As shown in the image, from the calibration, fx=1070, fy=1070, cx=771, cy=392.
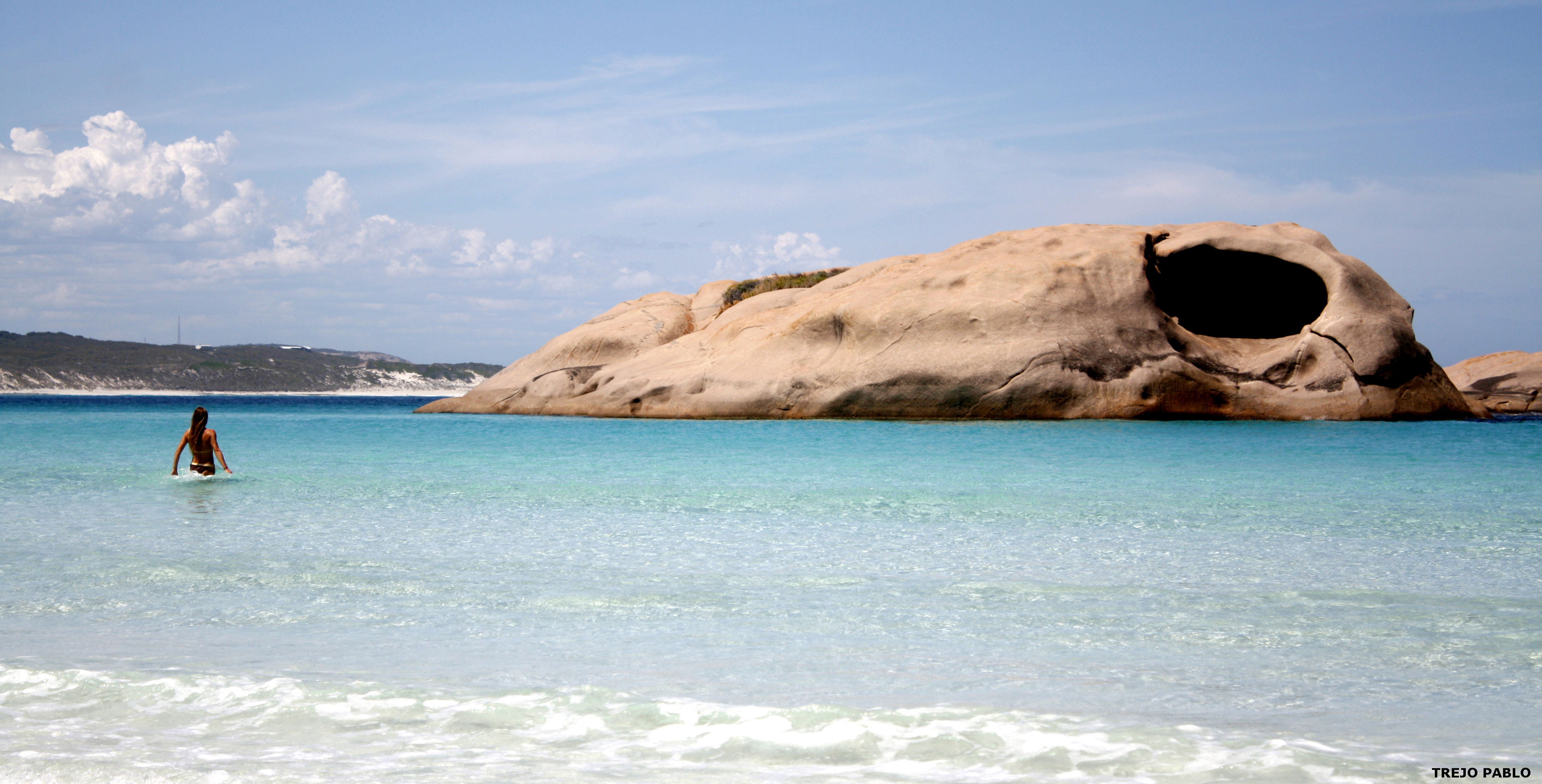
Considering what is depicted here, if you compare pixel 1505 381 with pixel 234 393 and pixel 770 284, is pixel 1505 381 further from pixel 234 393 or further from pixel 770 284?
pixel 234 393

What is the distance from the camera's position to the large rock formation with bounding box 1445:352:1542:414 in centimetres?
3588

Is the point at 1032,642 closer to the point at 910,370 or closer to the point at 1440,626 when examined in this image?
the point at 1440,626

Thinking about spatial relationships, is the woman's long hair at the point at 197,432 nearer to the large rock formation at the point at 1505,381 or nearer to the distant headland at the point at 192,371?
the large rock formation at the point at 1505,381

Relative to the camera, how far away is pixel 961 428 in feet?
71.1

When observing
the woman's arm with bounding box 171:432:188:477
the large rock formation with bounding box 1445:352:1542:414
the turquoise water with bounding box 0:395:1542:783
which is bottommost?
the turquoise water with bounding box 0:395:1542:783

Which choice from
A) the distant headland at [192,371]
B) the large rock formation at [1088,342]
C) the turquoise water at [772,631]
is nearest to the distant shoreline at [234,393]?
the distant headland at [192,371]

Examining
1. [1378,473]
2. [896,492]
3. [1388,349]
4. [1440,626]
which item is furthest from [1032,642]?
[1388,349]

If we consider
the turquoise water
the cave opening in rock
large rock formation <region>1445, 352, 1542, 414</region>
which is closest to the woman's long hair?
the turquoise water

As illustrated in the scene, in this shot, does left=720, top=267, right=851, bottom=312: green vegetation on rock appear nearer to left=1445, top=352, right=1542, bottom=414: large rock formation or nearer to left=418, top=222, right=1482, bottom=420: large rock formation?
left=418, top=222, right=1482, bottom=420: large rock formation

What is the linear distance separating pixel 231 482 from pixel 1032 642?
1075cm

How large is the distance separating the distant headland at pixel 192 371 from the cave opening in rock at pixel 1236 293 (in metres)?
84.5

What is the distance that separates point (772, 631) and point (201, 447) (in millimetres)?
9970

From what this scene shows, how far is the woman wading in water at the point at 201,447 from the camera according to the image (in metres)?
12.5

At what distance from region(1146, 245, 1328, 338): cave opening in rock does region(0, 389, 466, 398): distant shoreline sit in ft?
226
